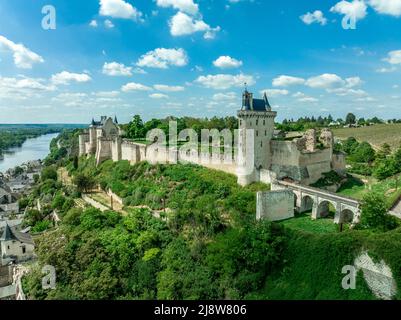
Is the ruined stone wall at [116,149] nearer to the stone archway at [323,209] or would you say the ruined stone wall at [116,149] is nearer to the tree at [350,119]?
the stone archway at [323,209]

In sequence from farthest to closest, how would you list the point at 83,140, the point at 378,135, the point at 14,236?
the point at 378,135, the point at 83,140, the point at 14,236

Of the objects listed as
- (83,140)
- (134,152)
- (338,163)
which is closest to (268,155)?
(338,163)

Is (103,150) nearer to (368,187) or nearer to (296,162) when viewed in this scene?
(296,162)

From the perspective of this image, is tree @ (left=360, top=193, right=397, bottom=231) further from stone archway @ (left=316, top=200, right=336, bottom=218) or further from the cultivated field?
the cultivated field

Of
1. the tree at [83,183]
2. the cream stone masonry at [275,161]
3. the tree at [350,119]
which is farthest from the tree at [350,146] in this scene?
the tree at [350,119]

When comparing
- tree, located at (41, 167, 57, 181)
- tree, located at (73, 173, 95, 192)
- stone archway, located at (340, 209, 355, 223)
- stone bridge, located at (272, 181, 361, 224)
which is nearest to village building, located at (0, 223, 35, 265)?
tree, located at (73, 173, 95, 192)
